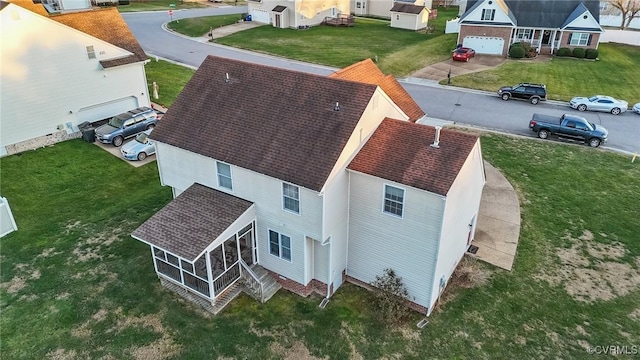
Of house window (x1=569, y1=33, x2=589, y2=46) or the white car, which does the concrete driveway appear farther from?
the white car

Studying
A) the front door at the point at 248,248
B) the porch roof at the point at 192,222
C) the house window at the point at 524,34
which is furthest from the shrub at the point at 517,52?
the front door at the point at 248,248

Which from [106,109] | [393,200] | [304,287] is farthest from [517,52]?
[304,287]

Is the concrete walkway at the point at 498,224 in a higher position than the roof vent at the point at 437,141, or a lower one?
lower

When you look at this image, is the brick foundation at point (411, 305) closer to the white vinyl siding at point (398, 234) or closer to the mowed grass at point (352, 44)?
the white vinyl siding at point (398, 234)

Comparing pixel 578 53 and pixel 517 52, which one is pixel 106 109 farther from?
pixel 578 53

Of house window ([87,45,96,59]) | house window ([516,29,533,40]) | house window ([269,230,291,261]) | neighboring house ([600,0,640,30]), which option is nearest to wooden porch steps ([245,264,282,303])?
house window ([269,230,291,261])
